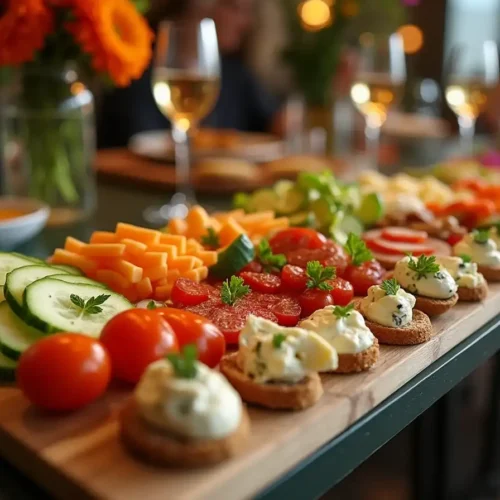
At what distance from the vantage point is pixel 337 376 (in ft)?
3.43

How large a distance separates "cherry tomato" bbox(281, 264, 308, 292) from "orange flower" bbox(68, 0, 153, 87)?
2.64 feet

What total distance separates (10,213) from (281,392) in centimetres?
117

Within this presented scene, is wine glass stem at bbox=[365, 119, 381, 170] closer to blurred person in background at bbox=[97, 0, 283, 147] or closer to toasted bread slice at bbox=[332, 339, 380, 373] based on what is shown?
blurred person in background at bbox=[97, 0, 283, 147]

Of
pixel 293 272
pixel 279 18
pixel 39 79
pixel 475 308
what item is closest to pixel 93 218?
pixel 39 79

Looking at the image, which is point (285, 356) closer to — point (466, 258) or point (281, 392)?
point (281, 392)

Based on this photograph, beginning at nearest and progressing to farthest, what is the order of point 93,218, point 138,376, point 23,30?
point 138,376
point 23,30
point 93,218

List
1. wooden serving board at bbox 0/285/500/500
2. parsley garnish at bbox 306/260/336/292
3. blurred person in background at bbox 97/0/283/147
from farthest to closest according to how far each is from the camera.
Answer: blurred person in background at bbox 97/0/283/147, parsley garnish at bbox 306/260/336/292, wooden serving board at bbox 0/285/500/500

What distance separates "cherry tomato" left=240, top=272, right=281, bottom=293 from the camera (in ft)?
4.38

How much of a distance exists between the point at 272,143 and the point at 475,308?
171cm

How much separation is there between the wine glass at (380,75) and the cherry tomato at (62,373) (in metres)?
1.84

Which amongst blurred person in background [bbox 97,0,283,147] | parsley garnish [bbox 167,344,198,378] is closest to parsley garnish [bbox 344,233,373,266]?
parsley garnish [bbox 167,344,198,378]

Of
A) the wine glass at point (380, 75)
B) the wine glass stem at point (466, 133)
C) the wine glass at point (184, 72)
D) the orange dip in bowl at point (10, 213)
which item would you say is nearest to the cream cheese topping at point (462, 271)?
the wine glass at point (184, 72)

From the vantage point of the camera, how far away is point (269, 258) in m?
1.42

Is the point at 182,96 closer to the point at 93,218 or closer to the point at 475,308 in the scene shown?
the point at 93,218
